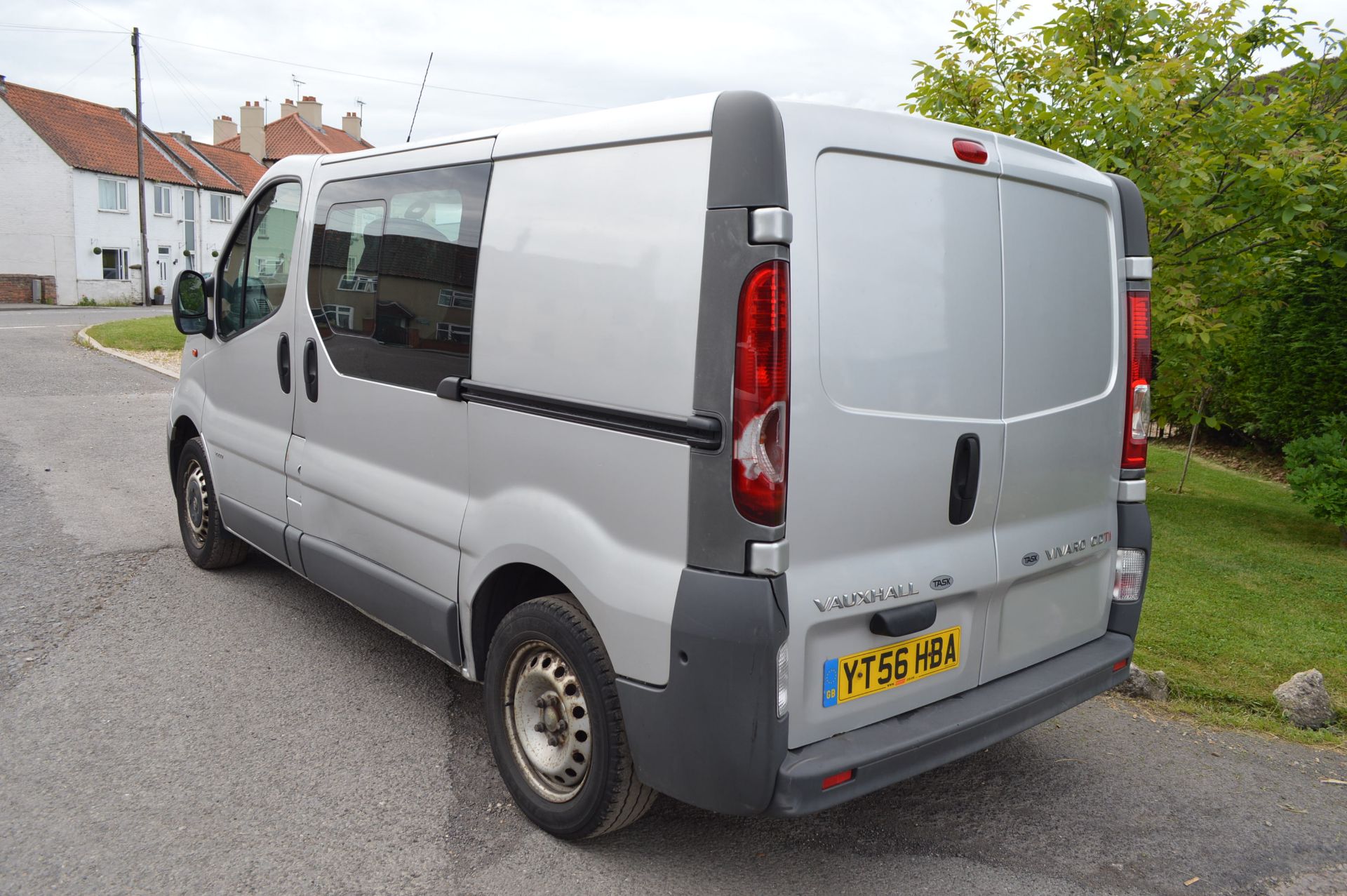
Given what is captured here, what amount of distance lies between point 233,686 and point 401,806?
4.39 ft

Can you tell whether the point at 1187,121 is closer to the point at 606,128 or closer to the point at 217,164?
the point at 606,128

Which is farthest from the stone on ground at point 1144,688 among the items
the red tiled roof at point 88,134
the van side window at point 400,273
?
the red tiled roof at point 88,134

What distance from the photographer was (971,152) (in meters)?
2.93

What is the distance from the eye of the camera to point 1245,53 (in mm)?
7828

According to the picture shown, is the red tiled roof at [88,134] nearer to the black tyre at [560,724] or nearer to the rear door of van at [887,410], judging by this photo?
the black tyre at [560,724]

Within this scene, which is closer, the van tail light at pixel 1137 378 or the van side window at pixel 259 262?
the van tail light at pixel 1137 378

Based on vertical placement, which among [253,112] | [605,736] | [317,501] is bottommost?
[605,736]

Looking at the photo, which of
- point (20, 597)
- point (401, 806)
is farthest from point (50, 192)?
point (401, 806)

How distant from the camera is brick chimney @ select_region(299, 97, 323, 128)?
60.5 meters

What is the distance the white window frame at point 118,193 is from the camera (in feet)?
150

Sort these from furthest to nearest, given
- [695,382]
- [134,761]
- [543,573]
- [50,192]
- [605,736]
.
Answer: [50,192] → [134,761] → [543,573] → [605,736] → [695,382]

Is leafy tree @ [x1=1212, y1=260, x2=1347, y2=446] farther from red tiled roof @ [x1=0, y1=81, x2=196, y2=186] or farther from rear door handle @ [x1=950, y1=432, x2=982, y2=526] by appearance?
red tiled roof @ [x1=0, y1=81, x2=196, y2=186]

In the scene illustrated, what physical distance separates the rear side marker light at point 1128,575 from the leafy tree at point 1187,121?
375 cm

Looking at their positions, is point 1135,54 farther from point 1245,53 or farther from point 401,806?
point 401,806
